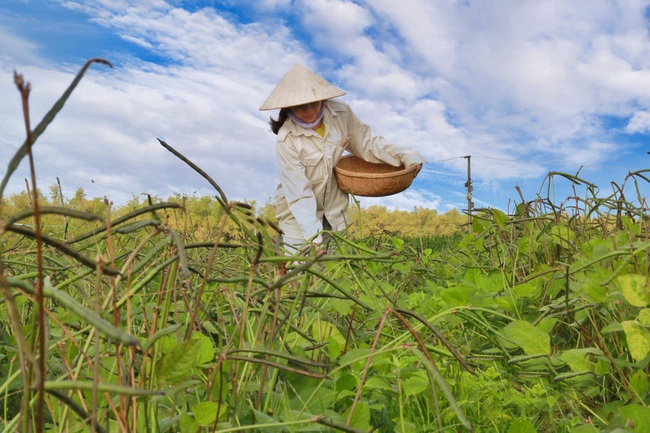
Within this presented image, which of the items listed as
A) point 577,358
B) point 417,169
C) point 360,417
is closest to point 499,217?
point 577,358

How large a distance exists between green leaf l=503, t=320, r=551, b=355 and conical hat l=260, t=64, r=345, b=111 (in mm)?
4050

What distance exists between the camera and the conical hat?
198 inches

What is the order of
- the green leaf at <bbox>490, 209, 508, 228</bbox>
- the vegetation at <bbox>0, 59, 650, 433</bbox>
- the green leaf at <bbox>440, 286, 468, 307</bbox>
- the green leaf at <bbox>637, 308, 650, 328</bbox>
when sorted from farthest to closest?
the green leaf at <bbox>490, 209, 508, 228</bbox>, the green leaf at <bbox>440, 286, 468, 307</bbox>, the green leaf at <bbox>637, 308, 650, 328</bbox>, the vegetation at <bbox>0, 59, 650, 433</bbox>

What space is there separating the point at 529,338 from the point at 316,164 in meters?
4.22

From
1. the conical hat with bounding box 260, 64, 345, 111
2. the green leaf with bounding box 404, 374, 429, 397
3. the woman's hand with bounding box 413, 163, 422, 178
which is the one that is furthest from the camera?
the woman's hand with bounding box 413, 163, 422, 178

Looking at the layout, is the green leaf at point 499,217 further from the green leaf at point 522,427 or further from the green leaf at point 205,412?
the green leaf at point 205,412

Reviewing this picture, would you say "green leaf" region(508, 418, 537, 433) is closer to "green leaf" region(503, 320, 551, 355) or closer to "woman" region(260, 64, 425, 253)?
"green leaf" region(503, 320, 551, 355)

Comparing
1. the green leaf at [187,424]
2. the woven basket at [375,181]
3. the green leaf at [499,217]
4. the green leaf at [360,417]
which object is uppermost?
the woven basket at [375,181]

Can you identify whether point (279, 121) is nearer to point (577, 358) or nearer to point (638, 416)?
point (577, 358)

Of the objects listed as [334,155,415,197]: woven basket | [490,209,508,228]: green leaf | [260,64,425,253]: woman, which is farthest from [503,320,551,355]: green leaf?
[334,155,415,197]: woven basket

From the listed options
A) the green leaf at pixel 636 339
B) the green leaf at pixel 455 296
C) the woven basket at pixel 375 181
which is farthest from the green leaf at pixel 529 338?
the woven basket at pixel 375 181

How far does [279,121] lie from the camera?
5.54 metres

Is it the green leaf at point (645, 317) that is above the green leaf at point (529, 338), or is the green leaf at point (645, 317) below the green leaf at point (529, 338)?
above

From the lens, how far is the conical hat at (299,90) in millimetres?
5031
